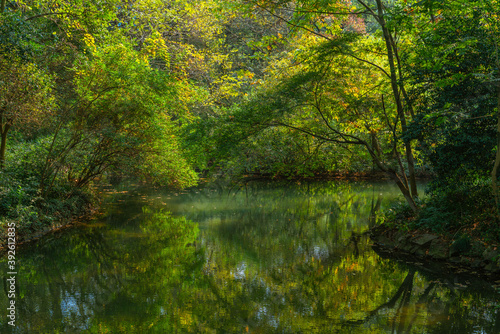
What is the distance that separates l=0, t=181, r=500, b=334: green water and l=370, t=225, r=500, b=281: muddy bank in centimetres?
41

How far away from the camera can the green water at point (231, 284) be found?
5.14 m

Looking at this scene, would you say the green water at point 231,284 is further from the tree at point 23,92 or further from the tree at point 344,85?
the tree at point 23,92

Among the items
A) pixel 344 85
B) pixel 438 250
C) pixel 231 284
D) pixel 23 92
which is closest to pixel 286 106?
pixel 344 85

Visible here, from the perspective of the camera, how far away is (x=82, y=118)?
34.6 feet

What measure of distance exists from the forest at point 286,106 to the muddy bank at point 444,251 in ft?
0.78

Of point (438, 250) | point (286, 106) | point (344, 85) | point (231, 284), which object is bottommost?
point (231, 284)

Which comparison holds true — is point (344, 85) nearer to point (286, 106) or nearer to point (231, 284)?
point (286, 106)

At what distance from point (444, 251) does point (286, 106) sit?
4.35 m

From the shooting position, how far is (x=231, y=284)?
664cm

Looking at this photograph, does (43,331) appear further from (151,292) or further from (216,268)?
(216,268)

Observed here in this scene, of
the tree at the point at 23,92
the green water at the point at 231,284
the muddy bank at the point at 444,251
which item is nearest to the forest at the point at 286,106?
the tree at the point at 23,92

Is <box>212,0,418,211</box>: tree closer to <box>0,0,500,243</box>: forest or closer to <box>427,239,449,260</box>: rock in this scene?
<box>0,0,500,243</box>: forest

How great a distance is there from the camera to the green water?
5141mm

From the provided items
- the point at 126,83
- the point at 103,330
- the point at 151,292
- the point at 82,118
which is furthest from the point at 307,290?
the point at 82,118
